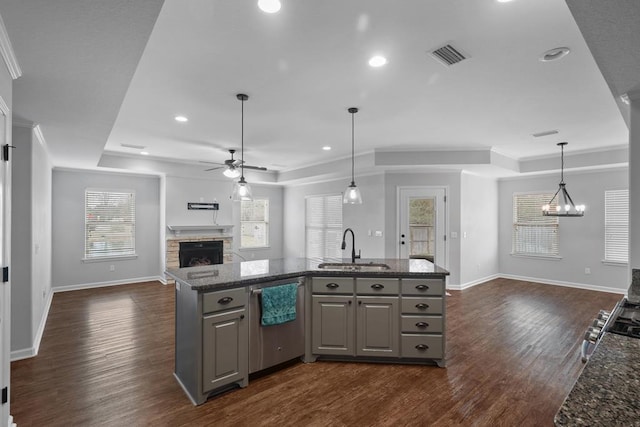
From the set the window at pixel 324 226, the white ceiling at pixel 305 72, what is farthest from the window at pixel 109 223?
the window at pixel 324 226

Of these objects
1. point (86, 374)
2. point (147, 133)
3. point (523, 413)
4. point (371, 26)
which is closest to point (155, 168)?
A: point (147, 133)

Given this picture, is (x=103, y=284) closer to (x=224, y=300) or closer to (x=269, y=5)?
(x=224, y=300)

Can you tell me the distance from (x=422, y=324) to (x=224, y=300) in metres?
1.92

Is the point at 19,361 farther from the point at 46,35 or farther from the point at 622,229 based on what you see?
the point at 622,229

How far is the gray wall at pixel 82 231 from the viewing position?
6250 mm

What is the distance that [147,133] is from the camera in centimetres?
475

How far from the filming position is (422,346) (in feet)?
10.3

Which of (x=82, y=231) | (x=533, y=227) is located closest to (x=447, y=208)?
(x=533, y=227)

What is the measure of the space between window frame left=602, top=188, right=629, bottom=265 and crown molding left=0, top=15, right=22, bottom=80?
852 centimetres

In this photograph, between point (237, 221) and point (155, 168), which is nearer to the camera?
point (155, 168)

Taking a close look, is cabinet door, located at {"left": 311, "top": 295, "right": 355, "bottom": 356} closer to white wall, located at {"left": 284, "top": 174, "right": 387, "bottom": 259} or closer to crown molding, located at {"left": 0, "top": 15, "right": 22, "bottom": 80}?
crown molding, located at {"left": 0, "top": 15, "right": 22, "bottom": 80}

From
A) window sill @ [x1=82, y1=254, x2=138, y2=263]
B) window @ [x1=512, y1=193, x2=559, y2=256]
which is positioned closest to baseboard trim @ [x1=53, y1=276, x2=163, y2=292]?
window sill @ [x1=82, y1=254, x2=138, y2=263]

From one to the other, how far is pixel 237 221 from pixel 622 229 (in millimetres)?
8155

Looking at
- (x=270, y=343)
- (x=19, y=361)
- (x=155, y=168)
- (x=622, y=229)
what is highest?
(x=155, y=168)
